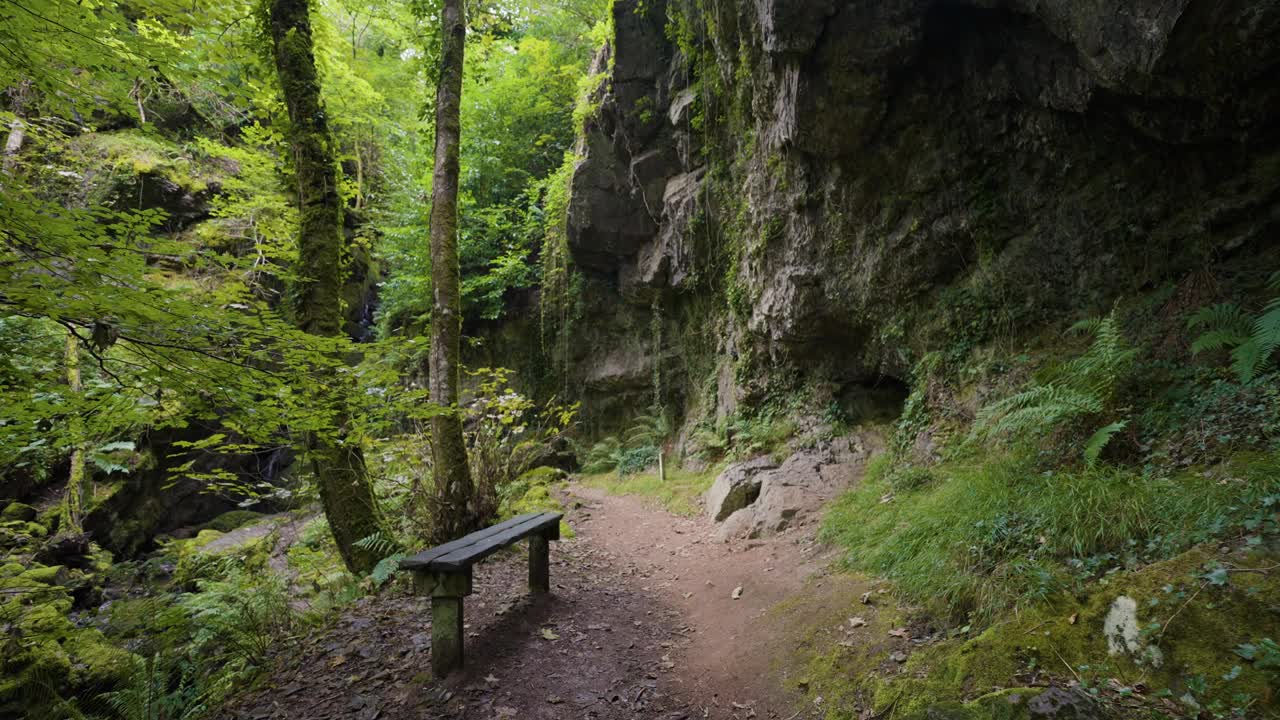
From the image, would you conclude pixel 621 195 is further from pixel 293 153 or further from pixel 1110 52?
pixel 1110 52

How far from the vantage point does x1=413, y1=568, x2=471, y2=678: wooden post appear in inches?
143

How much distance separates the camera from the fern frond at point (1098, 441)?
3704 millimetres

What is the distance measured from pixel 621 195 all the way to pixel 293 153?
325 inches

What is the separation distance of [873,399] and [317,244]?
305 inches

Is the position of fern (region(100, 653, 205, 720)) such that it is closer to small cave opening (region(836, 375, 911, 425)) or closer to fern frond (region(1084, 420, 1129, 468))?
fern frond (region(1084, 420, 1129, 468))

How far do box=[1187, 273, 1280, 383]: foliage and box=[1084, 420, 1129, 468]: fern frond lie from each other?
0.69m

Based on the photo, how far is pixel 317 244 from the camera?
5773 millimetres

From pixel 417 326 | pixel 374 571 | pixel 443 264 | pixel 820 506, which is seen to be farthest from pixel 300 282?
pixel 417 326

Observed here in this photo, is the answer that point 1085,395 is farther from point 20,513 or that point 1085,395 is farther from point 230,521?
point 230,521

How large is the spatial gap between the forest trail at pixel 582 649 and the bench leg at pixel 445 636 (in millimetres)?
100

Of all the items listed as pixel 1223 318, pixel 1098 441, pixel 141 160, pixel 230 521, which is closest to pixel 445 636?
pixel 1098 441

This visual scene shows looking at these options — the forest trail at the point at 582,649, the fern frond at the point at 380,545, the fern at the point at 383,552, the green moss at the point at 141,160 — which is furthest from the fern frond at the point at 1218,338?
the green moss at the point at 141,160

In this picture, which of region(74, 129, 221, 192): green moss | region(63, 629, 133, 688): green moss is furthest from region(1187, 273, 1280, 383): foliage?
region(74, 129, 221, 192): green moss

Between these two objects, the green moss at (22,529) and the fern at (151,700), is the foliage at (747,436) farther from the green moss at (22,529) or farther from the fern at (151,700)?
the green moss at (22,529)
